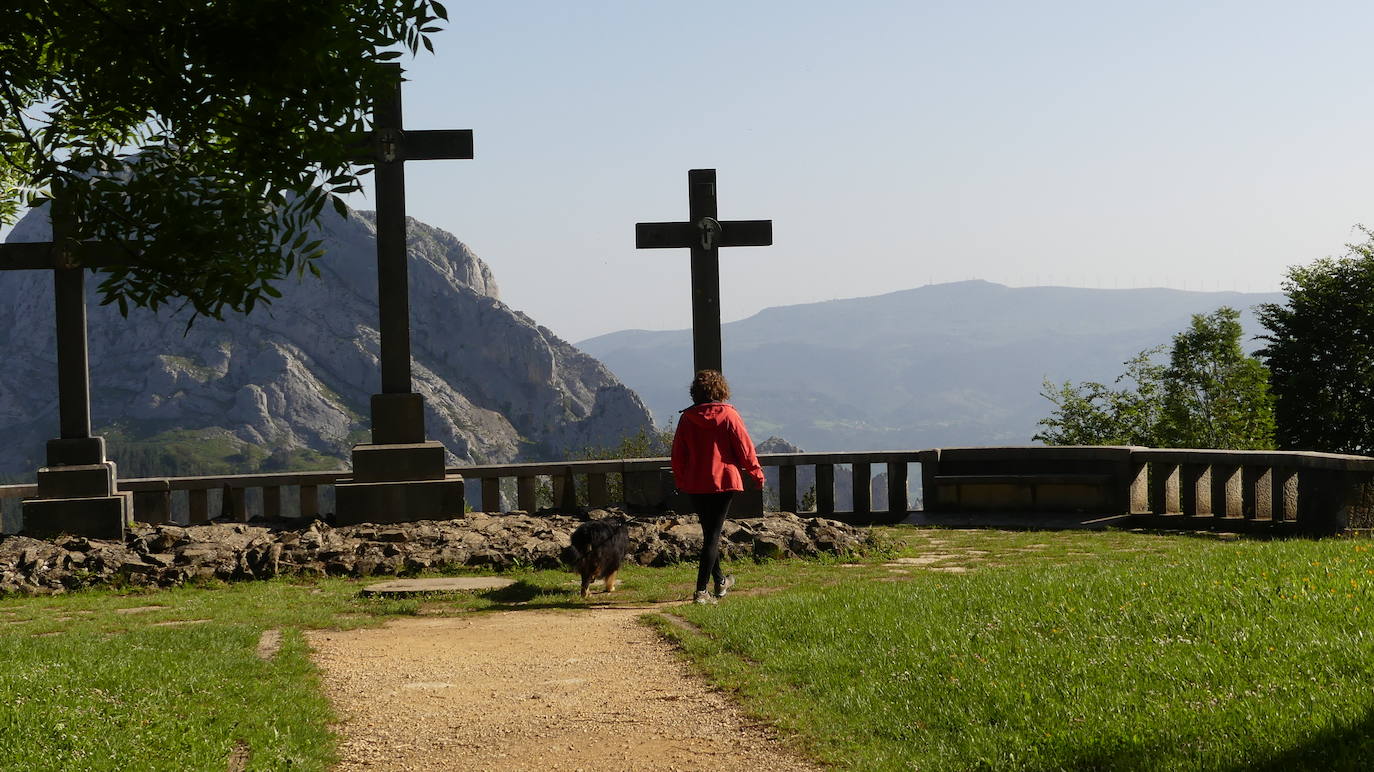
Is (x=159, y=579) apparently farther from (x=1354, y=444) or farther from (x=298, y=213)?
(x=1354, y=444)

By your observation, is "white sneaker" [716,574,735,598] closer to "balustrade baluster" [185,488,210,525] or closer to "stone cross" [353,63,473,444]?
"stone cross" [353,63,473,444]

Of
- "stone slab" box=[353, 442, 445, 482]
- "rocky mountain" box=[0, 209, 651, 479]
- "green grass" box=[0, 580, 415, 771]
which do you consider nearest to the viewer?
"green grass" box=[0, 580, 415, 771]

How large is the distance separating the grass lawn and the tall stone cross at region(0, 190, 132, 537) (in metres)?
4.18

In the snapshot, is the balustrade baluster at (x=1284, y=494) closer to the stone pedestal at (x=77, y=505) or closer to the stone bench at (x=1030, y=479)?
the stone bench at (x=1030, y=479)

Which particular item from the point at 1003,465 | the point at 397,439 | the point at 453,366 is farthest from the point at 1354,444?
the point at 453,366

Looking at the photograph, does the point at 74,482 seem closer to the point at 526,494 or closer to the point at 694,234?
the point at 526,494

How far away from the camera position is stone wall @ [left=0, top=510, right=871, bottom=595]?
11422 mm

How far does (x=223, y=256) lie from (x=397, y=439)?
877 cm

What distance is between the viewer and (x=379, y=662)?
7.48m

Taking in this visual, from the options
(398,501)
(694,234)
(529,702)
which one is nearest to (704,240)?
(694,234)

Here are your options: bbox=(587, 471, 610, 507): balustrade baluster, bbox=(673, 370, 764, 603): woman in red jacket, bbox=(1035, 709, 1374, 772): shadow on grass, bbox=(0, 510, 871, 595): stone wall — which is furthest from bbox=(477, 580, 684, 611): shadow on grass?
bbox=(1035, 709, 1374, 772): shadow on grass

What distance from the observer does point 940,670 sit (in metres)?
6.23

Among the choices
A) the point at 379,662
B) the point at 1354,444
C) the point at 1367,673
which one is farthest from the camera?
the point at 1354,444

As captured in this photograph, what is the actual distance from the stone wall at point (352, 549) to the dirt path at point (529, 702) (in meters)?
3.06
